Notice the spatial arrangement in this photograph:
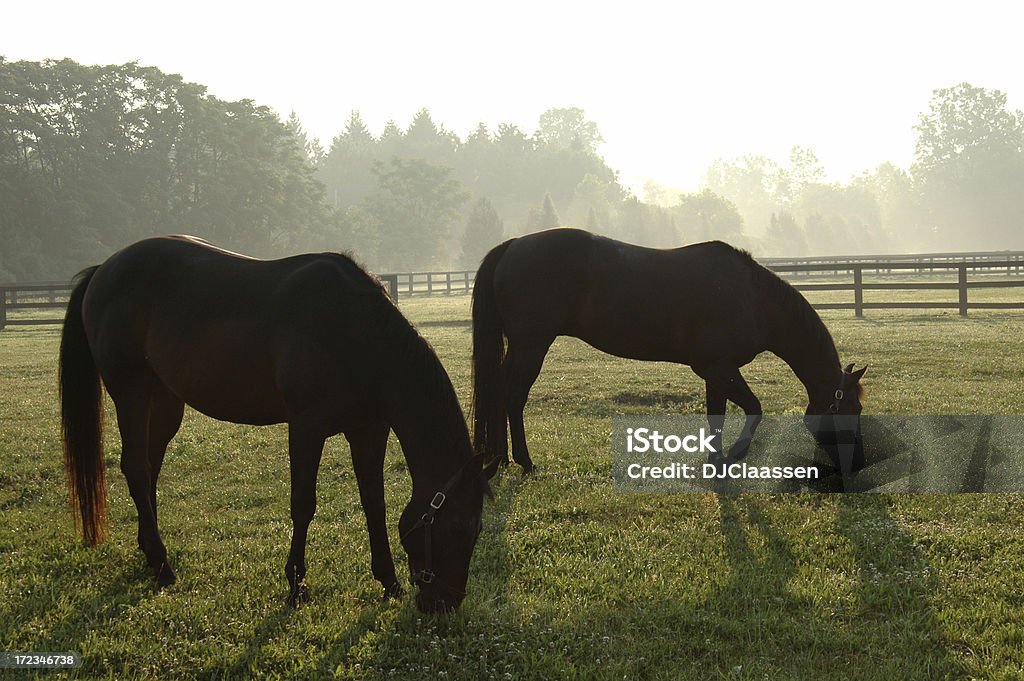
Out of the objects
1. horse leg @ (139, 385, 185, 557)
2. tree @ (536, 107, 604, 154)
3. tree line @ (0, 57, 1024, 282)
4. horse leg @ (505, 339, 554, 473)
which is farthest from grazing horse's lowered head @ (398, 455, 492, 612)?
tree @ (536, 107, 604, 154)

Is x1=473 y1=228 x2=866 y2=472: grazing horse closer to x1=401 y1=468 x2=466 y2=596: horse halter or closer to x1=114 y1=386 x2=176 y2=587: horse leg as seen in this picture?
x1=114 y1=386 x2=176 y2=587: horse leg

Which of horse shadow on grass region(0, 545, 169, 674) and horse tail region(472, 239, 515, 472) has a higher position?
horse tail region(472, 239, 515, 472)

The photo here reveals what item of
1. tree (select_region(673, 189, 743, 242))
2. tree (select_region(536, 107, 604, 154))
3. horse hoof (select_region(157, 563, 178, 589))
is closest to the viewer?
horse hoof (select_region(157, 563, 178, 589))

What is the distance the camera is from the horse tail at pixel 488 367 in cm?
670

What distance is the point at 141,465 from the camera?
4.90 meters

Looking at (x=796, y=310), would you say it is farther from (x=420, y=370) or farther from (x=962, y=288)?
(x=962, y=288)

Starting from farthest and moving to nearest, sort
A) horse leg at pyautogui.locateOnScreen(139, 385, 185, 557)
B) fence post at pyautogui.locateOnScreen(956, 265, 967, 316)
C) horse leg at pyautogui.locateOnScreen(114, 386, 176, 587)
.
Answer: fence post at pyautogui.locateOnScreen(956, 265, 967, 316) < horse leg at pyautogui.locateOnScreen(139, 385, 185, 557) < horse leg at pyautogui.locateOnScreen(114, 386, 176, 587)

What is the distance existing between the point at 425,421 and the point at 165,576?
1.90m

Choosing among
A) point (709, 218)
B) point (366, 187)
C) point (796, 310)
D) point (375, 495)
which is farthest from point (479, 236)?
point (375, 495)

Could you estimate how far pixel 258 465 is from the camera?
745 centimetres

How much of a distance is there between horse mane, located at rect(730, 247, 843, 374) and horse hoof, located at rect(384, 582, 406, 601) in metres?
4.26

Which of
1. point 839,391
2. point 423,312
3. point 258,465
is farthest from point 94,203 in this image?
point 839,391

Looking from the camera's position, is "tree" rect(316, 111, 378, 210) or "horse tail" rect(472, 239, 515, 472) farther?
"tree" rect(316, 111, 378, 210)
